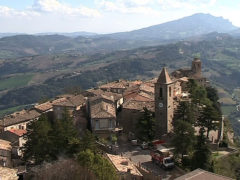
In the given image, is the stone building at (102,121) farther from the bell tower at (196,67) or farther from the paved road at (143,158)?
the bell tower at (196,67)

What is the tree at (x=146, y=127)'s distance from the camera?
45250 millimetres

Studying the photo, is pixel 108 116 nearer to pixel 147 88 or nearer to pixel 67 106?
pixel 67 106

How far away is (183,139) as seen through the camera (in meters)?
39.6

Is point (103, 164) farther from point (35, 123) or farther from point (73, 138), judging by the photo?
point (35, 123)

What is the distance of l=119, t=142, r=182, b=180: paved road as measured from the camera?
36969mm

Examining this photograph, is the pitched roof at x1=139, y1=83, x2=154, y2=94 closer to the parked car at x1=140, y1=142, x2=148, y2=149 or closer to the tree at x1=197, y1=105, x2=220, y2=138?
the tree at x1=197, y1=105, x2=220, y2=138

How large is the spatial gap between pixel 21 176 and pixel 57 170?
8224mm

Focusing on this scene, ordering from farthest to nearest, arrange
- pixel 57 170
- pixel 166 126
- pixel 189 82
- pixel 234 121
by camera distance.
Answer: pixel 234 121
pixel 189 82
pixel 166 126
pixel 57 170

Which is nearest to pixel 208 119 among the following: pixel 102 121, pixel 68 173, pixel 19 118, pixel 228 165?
pixel 228 165

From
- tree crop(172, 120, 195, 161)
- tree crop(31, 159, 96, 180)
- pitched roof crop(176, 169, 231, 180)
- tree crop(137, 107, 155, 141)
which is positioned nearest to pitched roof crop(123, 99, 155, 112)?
tree crop(137, 107, 155, 141)

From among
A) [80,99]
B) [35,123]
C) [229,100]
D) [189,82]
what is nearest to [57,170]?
[35,123]

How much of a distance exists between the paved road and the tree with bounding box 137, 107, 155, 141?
73.4 inches

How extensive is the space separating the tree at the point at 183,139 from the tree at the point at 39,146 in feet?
48.4

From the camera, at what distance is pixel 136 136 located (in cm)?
4734
